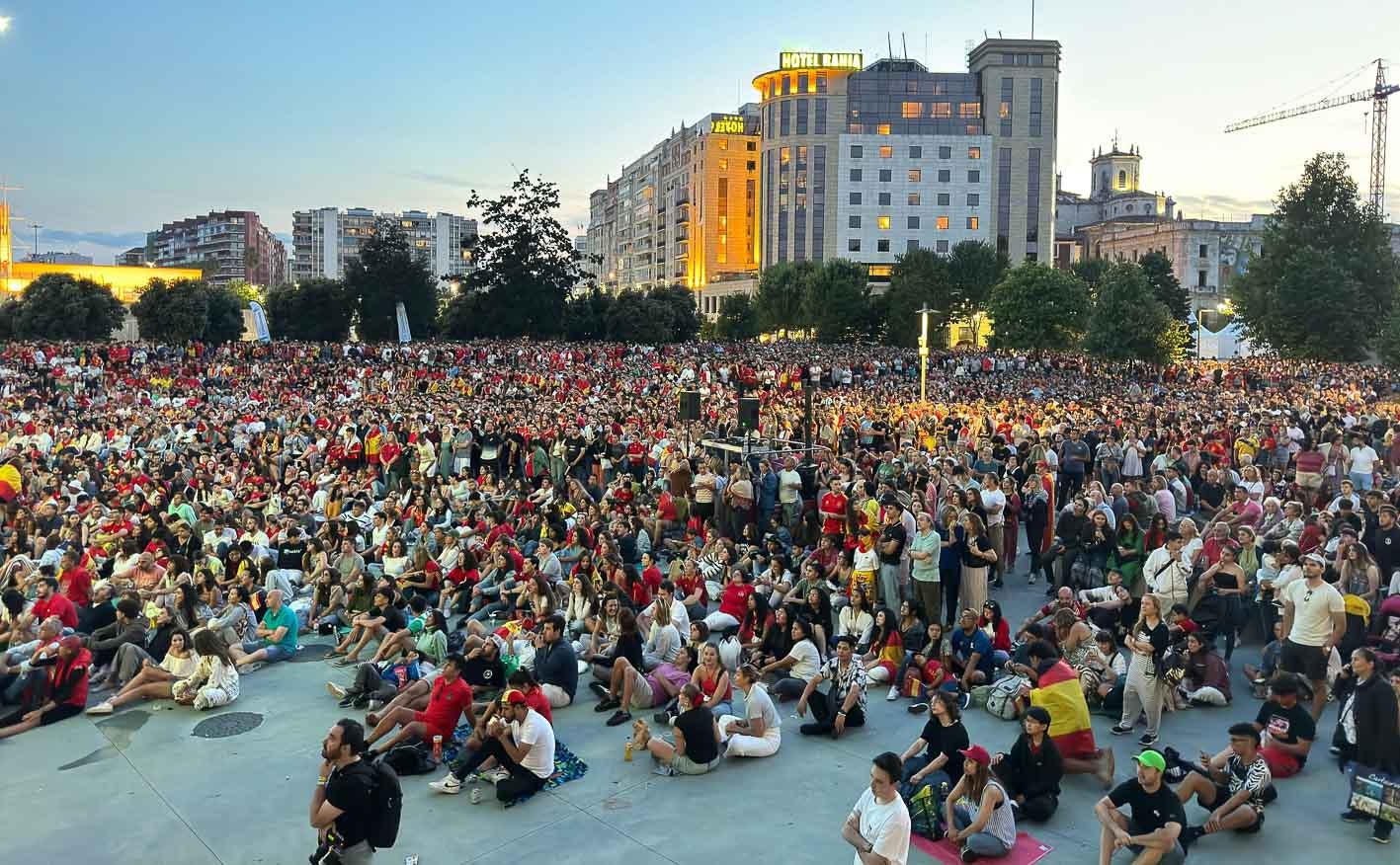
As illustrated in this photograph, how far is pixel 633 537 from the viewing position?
1479 cm

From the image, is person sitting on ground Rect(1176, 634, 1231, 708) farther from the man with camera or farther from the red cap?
the man with camera

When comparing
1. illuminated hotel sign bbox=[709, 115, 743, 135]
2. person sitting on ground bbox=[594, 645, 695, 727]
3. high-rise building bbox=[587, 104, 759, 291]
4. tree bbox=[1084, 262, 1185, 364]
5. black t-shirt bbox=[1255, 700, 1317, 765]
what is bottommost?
person sitting on ground bbox=[594, 645, 695, 727]

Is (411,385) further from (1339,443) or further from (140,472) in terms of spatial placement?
(1339,443)

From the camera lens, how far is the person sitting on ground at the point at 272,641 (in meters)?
11.4

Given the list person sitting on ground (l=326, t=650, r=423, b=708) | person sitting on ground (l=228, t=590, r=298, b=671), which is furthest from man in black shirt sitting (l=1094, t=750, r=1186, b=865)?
person sitting on ground (l=228, t=590, r=298, b=671)

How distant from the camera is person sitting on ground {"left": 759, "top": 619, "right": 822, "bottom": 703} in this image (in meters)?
9.91

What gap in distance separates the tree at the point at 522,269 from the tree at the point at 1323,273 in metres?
36.7

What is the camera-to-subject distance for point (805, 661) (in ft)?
32.9

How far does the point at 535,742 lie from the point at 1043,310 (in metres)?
52.2

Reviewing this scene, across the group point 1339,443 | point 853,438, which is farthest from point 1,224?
point 1339,443

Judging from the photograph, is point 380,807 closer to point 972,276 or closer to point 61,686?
point 61,686

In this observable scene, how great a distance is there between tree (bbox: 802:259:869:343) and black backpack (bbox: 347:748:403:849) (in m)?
66.8

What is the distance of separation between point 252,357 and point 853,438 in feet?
98.5

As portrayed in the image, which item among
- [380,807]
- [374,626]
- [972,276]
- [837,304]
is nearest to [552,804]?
[380,807]
